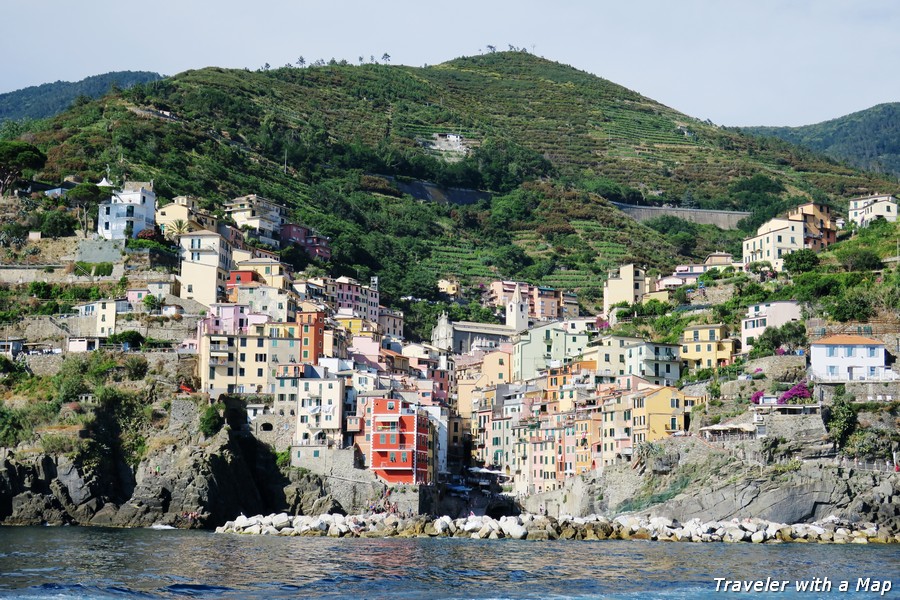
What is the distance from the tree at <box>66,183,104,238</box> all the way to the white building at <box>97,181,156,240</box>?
1.66 metres

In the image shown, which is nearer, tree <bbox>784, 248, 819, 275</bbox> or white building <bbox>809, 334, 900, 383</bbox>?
white building <bbox>809, 334, 900, 383</bbox>

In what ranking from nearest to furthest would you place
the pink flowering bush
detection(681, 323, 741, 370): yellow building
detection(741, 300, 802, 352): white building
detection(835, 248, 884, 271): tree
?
the pink flowering bush
detection(741, 300, 802, 352): white building
detection(681, 323, 741, 370): yellow building
detection(835, 248, 884, 271): tree

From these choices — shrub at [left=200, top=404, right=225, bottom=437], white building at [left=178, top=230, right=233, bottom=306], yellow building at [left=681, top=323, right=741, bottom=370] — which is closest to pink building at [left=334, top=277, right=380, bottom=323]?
white building at [left=178, top=230, right=233, bottom=306]

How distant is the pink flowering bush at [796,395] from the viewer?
75875 millimetres

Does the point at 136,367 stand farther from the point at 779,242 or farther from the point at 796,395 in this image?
the point at 779,242

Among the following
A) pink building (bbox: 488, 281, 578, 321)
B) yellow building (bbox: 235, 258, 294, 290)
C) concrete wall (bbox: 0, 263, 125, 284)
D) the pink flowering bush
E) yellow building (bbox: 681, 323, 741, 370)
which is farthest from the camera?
pink building (bbox: 488, 281, 578, 321)

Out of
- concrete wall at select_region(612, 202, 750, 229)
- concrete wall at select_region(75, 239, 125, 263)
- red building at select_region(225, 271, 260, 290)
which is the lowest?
red building at select_region(225, 271, 260, 290)

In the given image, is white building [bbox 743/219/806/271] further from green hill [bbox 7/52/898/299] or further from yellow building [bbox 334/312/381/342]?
yellow building [bbox 334/312/381/342]

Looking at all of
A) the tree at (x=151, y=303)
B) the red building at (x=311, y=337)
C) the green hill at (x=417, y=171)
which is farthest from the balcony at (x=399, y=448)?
the green hill at (x=417, y=171)

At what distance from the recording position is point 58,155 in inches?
4542

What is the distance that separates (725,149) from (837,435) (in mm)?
127580

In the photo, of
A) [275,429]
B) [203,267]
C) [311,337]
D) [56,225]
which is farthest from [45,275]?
[275,429]

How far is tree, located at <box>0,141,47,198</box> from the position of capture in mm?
102438

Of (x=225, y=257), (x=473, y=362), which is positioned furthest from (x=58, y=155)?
(x=473, y=362)
